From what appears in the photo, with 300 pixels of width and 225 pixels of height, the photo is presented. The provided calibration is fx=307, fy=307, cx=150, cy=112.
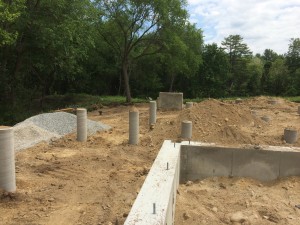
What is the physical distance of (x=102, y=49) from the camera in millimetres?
29859

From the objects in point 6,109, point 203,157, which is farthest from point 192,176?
point 6,109

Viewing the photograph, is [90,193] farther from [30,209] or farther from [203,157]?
[203,157]

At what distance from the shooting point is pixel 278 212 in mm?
6262

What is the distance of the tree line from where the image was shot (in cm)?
1827

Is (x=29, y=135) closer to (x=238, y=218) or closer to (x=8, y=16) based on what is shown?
(x=8, y=16)

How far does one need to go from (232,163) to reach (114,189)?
3.29 m

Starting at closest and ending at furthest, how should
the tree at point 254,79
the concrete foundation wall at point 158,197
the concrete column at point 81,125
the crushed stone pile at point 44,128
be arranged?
the concrete foundation wall at point 158,197 → the crushed stone pile at point 44,128 → the concrete column at point 81,125 → the tree at point 254,79

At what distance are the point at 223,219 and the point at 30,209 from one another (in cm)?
360

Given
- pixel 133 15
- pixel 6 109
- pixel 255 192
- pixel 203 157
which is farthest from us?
pixel 133 15

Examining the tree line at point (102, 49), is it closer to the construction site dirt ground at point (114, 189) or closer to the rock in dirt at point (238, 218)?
the construction site dirt ground at point (114, 189)

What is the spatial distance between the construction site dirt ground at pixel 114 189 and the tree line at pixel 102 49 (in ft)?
27.0

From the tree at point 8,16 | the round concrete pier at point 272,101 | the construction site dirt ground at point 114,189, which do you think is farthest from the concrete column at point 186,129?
the round concrete pier at point 272,101

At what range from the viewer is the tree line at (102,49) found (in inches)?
719

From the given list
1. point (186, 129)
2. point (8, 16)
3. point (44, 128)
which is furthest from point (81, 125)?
point (8, 16)
